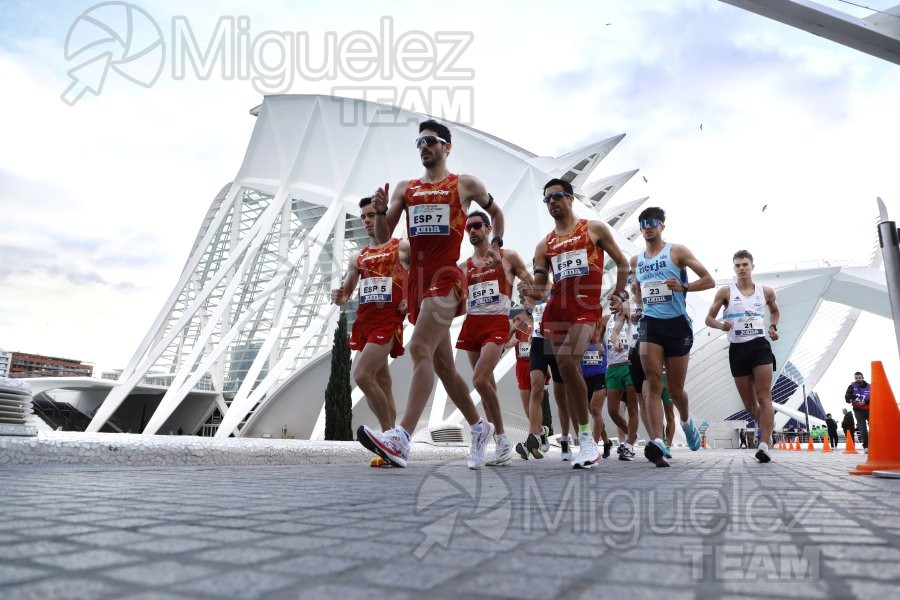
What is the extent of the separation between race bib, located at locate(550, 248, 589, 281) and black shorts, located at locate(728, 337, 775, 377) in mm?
2807

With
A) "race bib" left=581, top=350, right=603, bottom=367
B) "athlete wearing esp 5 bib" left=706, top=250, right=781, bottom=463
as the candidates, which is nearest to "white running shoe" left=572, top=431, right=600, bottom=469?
"athlete wearing esp 5 bib" left=706, top=250, right=781, bottom=463

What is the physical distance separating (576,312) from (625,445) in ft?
9.93

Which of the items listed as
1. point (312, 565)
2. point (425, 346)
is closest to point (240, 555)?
point (312, 565)

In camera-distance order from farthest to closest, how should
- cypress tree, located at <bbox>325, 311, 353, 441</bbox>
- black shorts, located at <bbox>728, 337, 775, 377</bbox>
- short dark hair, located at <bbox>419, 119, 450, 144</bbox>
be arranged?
1. cypress tree, located at <bbox>325, 311, 353, 441</bbox>
2. black shorts, located at <bbox>728, 337, 775, 377</bbox>
3. short dark hair, located at <bbox>419, 119, 450, 144</bbox>

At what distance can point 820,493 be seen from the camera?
10.2 ft

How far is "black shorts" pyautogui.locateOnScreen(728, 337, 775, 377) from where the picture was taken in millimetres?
7316

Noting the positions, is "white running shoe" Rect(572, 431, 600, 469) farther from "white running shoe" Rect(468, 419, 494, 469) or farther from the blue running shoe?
the blue running shoe

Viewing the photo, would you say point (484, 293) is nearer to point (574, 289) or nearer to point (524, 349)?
point (574, 289)

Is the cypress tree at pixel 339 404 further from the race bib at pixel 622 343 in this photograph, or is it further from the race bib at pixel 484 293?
the race bib at pixel 484 293

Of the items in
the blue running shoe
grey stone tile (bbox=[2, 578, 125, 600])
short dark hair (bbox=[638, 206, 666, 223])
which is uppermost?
short dark hair (bbox=[638, 206, 666, 223])

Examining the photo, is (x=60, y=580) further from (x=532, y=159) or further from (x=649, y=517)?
(x=532, y=159)

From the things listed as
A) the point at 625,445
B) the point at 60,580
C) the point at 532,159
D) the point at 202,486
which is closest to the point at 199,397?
the point at 532,159

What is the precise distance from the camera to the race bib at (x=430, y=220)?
494 cm

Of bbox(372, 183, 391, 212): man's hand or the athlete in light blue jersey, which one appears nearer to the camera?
bbox(372, 183, 391, 212): man's hand
